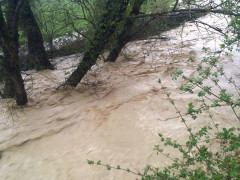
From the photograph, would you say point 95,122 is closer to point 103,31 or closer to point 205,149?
point 103,31

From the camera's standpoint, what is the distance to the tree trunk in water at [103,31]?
18.3 feet

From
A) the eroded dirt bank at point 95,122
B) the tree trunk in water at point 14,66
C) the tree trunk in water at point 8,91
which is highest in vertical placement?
the tree trunk in water at point 14,66

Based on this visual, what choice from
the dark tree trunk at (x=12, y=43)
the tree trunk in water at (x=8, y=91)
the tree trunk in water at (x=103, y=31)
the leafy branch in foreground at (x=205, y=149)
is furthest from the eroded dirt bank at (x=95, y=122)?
the leafy branch in foreground at (x=205, y=149)

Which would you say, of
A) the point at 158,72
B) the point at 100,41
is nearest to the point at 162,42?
the point at 158,72

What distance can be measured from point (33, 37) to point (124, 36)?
9.21ft

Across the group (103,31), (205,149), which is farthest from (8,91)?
(205,149)

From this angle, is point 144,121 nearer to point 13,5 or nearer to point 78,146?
point 78,146

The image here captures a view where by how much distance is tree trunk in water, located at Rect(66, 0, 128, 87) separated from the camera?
18.3 feet

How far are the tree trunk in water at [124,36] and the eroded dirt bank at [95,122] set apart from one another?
0.51 metres

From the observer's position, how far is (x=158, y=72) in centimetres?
676

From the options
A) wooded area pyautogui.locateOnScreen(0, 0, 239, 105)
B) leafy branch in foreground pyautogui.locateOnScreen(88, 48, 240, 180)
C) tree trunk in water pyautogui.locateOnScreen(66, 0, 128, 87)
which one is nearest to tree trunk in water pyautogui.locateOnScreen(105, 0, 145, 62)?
wooded area pyautogui.locateOnScreen(0, 0, 239, 105)

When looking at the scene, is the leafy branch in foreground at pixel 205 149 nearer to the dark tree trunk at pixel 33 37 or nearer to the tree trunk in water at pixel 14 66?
the tree trunk in water at pixel 14 66

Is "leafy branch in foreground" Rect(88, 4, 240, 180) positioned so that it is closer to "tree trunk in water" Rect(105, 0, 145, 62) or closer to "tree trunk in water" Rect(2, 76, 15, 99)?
"tree trunk in water" Rect(105, 0, 145, 62)

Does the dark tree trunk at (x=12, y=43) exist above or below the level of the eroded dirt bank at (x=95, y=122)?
above
